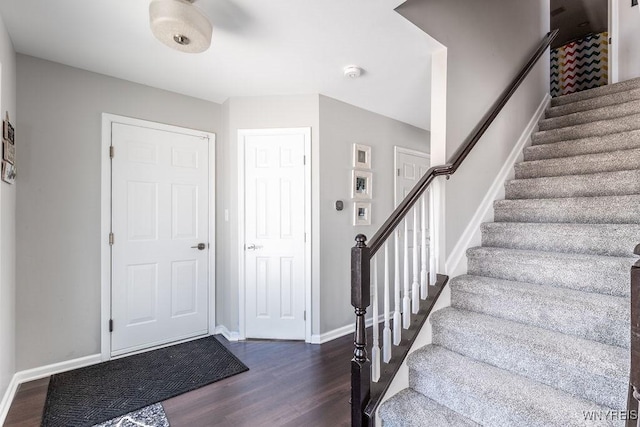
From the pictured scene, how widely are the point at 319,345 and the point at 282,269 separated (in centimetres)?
79

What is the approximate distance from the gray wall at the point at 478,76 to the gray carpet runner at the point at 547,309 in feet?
1.03

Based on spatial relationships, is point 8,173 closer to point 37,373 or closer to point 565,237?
point 37,373

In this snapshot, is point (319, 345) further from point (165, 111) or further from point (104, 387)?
point (165, 111)

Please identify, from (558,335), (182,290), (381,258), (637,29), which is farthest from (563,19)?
(182,290)

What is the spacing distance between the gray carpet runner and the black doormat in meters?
1.47

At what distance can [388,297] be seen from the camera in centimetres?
170

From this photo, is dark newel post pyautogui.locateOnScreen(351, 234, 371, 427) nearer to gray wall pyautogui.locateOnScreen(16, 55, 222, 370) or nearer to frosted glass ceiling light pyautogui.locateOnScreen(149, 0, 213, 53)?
frosted glass ceiling light pyautogui.locateOnScreen(149, 0, 213, 53)

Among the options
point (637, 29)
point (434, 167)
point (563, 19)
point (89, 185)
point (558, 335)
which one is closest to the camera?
point (558, 335)

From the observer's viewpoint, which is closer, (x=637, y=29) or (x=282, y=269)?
(x=282, y=269)

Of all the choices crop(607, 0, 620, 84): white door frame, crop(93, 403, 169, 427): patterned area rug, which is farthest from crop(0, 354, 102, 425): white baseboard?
crop(607, 0, 620, 84): white door frame

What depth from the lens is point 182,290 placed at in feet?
9.75

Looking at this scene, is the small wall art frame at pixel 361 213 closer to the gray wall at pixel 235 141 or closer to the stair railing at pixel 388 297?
the gray wall at pixel 235 141

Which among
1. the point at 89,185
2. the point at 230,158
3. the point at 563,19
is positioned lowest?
the point at 89,185

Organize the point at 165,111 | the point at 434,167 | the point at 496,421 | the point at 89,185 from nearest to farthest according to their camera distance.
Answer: the point at 496,421 → the point at 434,167 → the point at 89,185 → the point at 165,111
